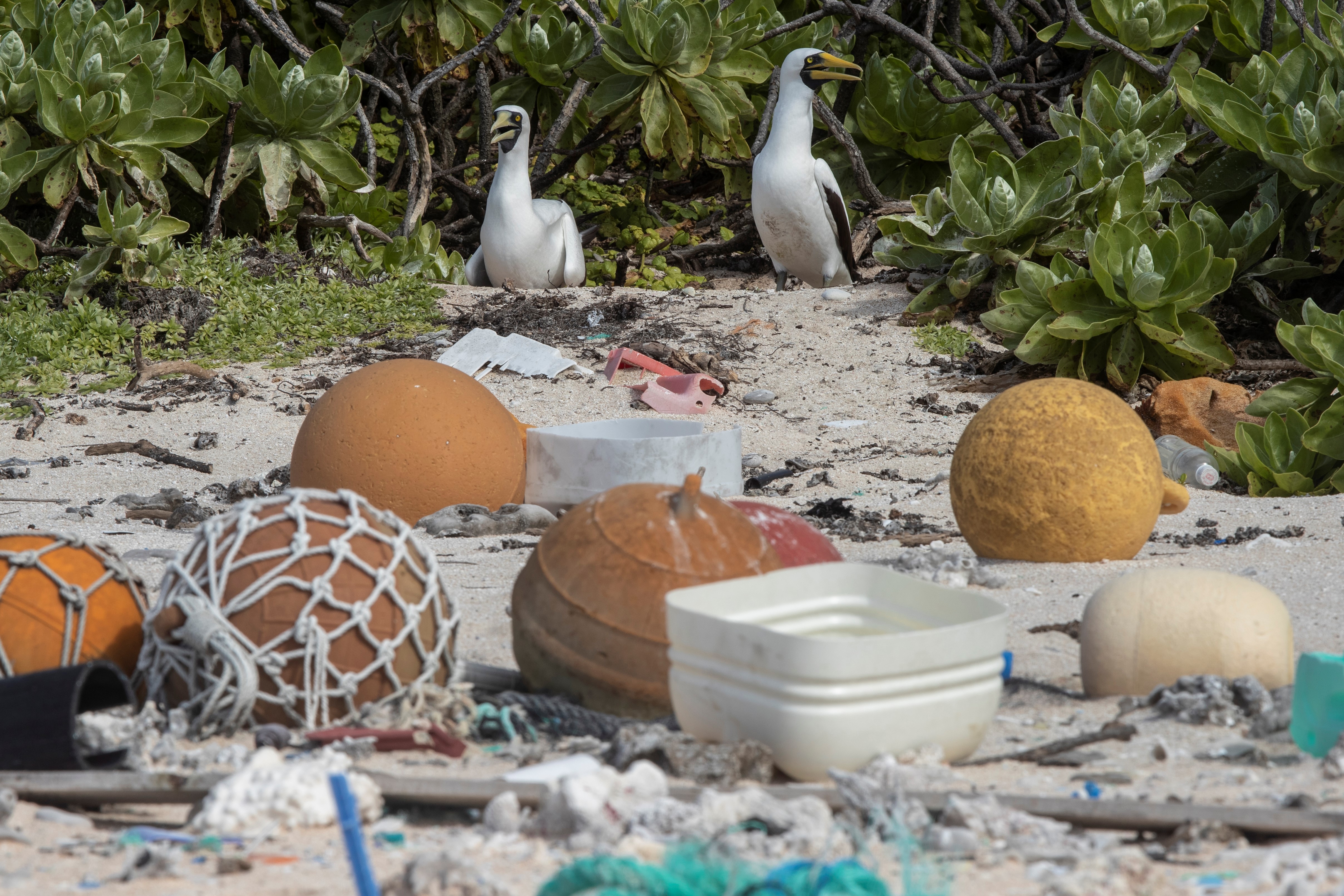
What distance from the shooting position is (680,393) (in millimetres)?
6176

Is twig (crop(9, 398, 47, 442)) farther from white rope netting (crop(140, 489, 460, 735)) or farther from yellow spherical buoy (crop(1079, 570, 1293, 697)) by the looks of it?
yellow spherical buoy (crop(1079, 570, 1293, 697))

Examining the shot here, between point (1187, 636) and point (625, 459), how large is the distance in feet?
6.63

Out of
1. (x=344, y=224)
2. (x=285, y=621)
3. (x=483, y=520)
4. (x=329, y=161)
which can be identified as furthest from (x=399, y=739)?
(x=344, y=224)

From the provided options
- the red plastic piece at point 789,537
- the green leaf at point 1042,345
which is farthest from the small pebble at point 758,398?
the red plastic piece at point 789,537

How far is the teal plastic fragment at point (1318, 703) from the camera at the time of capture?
81.1 inches

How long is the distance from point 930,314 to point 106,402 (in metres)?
4.42

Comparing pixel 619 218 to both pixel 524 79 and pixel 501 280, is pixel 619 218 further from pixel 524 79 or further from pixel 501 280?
pixel 501 280

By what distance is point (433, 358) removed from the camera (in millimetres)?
6617

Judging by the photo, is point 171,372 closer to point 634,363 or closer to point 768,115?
point 634,363

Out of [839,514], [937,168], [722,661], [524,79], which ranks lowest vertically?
[839,514]

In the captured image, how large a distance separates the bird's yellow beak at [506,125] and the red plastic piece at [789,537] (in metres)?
5.43

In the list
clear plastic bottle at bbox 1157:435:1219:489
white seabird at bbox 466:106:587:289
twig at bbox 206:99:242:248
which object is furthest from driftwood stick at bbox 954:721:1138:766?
twig at bbox 206:99:242:248

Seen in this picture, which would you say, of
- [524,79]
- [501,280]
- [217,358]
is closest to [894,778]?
[217,358]

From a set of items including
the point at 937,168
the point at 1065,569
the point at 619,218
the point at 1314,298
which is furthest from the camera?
the point at 619,218
